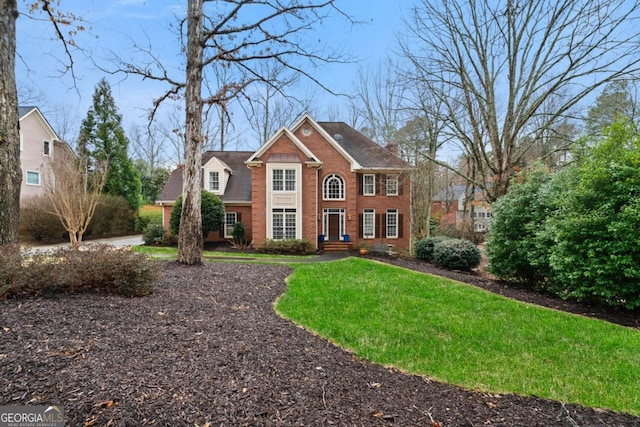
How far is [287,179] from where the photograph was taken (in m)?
17.2

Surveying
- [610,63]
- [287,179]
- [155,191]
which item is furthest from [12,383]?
[155,191]

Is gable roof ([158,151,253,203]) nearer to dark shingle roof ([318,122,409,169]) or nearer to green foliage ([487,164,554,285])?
dark shingle roof ([318,122,409,169])

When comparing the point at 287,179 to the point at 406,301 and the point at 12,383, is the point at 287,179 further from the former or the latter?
the point at 12,383

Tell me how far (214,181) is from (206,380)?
60.7 feet

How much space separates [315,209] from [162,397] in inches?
592

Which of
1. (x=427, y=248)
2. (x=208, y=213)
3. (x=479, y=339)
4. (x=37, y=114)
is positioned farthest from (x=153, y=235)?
(x=479, y=339)

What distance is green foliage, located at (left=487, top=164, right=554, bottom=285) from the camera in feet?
27.1

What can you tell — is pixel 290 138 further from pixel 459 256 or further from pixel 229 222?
pixel 459 256

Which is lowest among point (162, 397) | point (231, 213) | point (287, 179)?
point (162, 397)

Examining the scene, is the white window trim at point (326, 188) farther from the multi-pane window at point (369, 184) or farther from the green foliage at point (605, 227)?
the green foliage at point (605, 227)

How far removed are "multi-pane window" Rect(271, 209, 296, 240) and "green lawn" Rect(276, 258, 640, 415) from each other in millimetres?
9608

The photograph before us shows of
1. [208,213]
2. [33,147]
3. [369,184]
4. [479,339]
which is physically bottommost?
[479,339]

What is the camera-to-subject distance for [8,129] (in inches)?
196

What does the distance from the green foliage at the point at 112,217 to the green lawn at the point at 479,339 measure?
2040 centimetres
